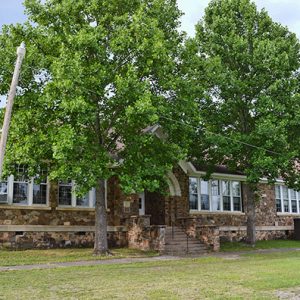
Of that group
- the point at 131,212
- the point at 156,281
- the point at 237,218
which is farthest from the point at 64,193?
the point at 237,218

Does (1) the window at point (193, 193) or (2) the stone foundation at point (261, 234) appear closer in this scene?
(1) the window at point (193, 193)

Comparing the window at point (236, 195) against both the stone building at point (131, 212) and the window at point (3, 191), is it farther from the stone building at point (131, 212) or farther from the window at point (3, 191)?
the window at point (3, 191)

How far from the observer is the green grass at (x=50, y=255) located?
15.3 meters

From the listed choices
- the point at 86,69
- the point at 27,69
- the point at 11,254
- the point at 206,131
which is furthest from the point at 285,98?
the point at 11,254

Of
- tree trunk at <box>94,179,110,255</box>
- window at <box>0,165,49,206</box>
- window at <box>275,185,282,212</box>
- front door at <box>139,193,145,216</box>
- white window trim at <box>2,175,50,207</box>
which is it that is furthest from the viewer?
window at <box>275,185,282,212</box>

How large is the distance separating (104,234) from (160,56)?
736cm

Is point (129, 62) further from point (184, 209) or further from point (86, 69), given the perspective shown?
point (184, 209)

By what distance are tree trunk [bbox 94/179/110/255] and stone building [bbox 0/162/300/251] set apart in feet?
8.87

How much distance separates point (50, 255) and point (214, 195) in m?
12.5

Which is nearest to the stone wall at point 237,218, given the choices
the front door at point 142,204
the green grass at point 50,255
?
the front door at point 142,204

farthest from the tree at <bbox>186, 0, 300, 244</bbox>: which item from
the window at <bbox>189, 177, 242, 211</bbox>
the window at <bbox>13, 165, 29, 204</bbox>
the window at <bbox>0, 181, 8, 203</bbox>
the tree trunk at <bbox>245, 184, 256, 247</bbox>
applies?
the window at <bbox>0, 181, 8, 203</bbox>

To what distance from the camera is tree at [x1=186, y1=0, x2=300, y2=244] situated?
2109 centimetres

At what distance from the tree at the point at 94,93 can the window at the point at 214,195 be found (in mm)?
7946

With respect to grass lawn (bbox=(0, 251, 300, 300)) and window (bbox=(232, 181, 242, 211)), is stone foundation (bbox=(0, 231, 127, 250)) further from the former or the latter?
window (bbox=(232, 181, 242, 211))
